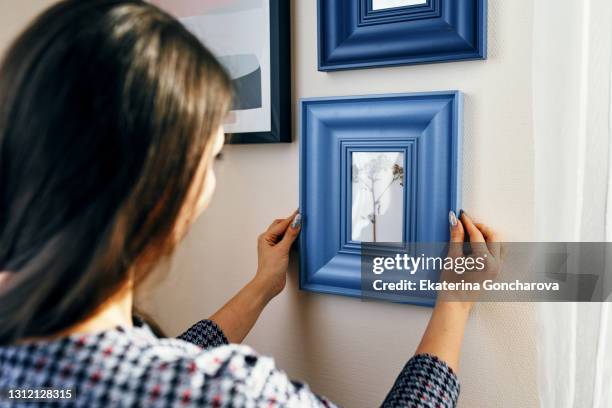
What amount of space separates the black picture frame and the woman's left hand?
0.15 metres

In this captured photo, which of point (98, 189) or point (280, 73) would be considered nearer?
point (98, 189)

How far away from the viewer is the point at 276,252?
1.10m

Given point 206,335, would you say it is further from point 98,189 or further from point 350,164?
point 98,189

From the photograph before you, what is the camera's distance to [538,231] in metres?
0.86

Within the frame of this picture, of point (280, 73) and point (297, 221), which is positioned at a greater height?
point (280, 73)

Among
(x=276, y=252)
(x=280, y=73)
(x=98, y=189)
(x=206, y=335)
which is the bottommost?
(x=206, y=335)

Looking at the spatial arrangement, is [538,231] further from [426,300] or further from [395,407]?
[395,407]

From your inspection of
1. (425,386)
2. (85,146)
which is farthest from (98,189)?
(425,386)

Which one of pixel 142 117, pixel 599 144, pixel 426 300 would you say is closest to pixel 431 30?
pixel 599 144

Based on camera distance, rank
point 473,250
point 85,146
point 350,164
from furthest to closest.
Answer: point 350,164 < point 473,250 < point 85,146

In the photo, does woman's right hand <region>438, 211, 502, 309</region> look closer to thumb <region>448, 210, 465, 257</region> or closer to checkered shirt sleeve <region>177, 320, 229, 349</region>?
thumb <region>448, 210, 465, 257</region>

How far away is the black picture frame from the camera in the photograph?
3.53ft

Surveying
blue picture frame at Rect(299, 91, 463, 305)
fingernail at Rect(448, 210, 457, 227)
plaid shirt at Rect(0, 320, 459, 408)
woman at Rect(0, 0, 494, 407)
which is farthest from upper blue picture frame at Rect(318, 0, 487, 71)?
plaid shirt at Rect(0, 320, 459, 408)

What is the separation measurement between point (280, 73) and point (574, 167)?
0.53 meters
